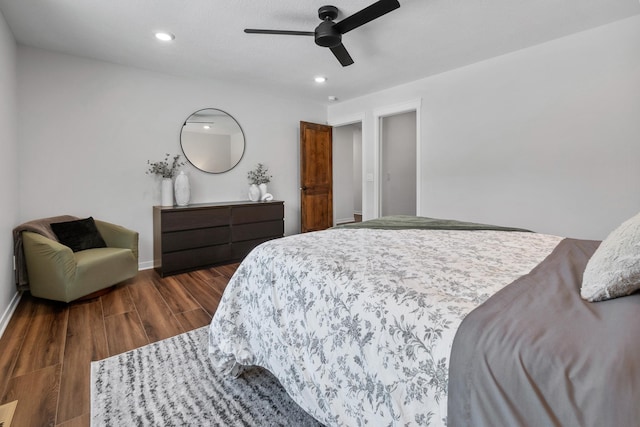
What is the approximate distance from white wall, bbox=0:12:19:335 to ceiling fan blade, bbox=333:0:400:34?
2650 mm

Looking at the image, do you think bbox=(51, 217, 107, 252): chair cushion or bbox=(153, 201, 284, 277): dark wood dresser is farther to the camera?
bbox=(153, 201, 284, 277): dark wood dresser

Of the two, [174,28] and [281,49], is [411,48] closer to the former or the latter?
[281,49]

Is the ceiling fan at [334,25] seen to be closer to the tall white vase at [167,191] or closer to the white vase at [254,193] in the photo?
the tall white vase at [167,191]

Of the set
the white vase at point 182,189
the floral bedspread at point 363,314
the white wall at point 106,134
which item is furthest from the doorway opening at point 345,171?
the floral bedspread at point 363,314

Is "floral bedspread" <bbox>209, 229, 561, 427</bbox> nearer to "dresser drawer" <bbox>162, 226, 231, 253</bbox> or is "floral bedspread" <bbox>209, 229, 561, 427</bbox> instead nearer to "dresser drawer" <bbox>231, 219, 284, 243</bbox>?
"dresser drawer" <bbox>162, 226, 231, 253</bbox>

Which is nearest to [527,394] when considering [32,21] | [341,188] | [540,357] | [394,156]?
[540,357]

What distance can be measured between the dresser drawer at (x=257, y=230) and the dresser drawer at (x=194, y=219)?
21 cm

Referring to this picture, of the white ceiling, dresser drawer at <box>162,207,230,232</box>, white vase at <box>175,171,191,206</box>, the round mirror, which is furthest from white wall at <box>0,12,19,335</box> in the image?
the round mirror

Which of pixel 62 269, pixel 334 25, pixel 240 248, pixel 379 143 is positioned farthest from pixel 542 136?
pixel 62 269

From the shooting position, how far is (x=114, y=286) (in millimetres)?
3158

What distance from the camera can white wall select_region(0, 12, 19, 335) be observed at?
7.86 ft

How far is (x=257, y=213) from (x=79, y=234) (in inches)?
76.9

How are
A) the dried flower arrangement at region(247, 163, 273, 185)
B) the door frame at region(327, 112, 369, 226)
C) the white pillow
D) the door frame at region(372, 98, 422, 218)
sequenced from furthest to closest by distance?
1. the door frame at region(327, 112, 369, 226)
2. the dried flower arrangement at region(247, 163, 273, 185)
3. the door frame at region(372, 98, 422, 218)
4. the white pillow

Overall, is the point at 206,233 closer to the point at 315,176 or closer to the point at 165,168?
the point at 165,168
